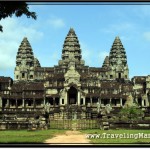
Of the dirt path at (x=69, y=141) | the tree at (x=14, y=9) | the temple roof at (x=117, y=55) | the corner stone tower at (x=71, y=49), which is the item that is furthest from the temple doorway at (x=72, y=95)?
the tree at (x=14, y=9)

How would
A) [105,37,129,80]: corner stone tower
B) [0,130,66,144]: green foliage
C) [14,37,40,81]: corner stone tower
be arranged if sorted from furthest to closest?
[105,37,129,80]: corner stone tower, [14,37,40,81]: corner stone tower, [0,130,66,144]: green foliage

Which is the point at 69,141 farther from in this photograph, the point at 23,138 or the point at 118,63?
the point at 118,63

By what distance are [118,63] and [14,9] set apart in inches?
2913

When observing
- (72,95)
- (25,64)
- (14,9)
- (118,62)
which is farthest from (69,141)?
(118,62)

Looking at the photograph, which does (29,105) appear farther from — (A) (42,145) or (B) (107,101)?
(A) (42,145)

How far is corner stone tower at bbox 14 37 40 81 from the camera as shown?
90500 mm

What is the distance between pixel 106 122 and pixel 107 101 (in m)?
37.5

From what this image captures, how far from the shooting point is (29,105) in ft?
236

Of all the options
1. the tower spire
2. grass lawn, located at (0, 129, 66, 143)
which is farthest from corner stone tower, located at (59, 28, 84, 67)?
grass lawn, located at (0, 129, 66, 143)

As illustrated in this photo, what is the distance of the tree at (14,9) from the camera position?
2080 centimetres

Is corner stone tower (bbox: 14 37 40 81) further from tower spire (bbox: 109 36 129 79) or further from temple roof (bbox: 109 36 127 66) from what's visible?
temple roof (bbox: 109 36 127 66)

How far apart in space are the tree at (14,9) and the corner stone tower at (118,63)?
69734 millimetres

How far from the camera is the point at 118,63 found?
9388 centimetres

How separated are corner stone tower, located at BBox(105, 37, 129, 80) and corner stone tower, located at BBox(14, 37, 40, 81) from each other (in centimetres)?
1801
